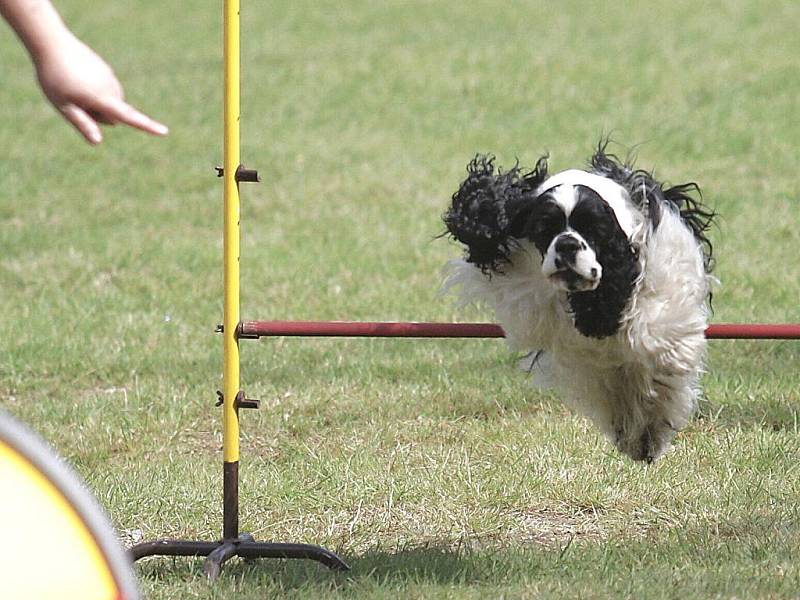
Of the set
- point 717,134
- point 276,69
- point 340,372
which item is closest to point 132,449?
point 340,372

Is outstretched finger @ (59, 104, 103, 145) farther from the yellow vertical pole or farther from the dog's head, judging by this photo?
the dog's head

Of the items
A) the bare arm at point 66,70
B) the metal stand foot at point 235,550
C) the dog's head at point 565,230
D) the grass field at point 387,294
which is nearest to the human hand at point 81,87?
the bare arm at point 66,70

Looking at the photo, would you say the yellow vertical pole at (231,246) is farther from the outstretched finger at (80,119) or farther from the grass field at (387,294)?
the outstretched finger at (80,119)

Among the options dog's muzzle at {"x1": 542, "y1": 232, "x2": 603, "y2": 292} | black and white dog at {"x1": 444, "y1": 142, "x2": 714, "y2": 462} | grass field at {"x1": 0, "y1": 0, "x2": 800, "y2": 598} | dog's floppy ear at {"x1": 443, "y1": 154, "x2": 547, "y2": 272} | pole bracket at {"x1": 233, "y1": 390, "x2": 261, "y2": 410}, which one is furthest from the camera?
grass field at {"x1": 0, "y1": 0, "x2": 800, "y2": 598}

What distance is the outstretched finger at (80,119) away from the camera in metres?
2.42

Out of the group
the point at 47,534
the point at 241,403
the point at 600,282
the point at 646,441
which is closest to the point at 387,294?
the point at 646,441

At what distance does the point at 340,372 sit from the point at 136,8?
12878mm

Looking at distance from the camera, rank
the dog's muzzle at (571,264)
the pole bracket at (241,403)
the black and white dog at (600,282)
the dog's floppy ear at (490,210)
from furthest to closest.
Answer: the dog's floppy ear at (490,210)
the pole bracket at (241,403)
the black and white dog at (600,282)
the dog's muzzle at (571,264)

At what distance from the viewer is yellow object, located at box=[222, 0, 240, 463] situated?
4.35m

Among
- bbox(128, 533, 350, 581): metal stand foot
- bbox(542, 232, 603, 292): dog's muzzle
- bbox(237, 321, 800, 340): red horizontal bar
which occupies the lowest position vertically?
bbox(128, 533, 350, 581): metal stand foot

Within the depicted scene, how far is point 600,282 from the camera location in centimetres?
433

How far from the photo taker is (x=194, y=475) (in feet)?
18.4

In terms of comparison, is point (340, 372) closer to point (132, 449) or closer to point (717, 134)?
point (132, 449)

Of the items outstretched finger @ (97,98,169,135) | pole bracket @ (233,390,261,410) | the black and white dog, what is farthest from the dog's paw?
outstretched finger @ (97,98,169,135)
